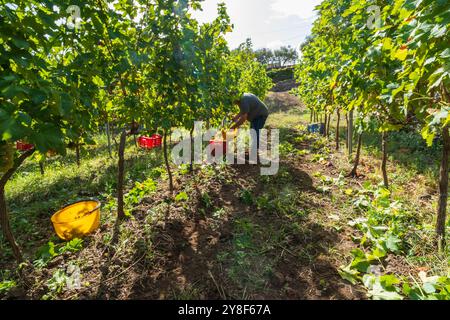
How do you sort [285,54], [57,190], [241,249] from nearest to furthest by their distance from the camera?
[241,249] < [57,190] < [285,54]

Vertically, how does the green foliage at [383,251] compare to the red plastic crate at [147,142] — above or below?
below

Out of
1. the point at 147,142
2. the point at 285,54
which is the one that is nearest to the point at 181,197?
the point at 147,142

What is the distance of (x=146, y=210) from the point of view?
396 centimetres

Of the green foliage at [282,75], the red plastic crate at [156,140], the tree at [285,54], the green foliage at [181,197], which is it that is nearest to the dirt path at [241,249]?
the green foliage at [181,197]

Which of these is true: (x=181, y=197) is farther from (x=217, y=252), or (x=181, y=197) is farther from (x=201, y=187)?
(x=217, y=252)

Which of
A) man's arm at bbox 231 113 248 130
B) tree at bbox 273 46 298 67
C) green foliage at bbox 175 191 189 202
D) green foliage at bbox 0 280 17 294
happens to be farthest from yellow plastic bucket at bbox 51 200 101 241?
tree at bbox 273 46 298 67

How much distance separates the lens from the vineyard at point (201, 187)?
1755 millimetres

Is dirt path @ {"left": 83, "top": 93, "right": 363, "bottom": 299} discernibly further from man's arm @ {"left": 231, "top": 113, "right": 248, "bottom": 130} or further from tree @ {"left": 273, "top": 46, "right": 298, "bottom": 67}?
tree @ {"left": 273, "top": 46, "right": 298, "bottom": 67}

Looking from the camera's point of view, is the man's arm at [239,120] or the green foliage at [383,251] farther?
the man's arm at [239,120]

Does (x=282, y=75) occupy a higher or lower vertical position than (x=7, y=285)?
higher

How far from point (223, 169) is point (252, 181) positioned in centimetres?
89

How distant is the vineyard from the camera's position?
5.76 ft

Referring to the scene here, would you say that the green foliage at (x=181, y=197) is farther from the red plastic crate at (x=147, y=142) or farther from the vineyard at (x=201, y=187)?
the red plastic crate at (x=147, y=142)

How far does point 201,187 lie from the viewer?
191 inches
